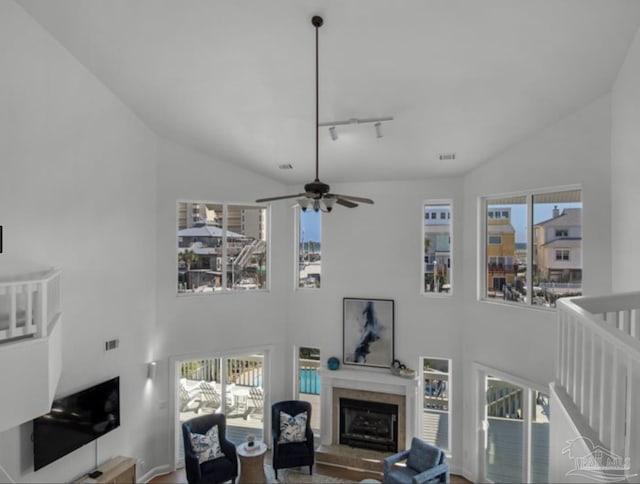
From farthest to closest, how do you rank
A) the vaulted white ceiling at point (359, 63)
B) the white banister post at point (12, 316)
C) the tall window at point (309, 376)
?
the tall window at point (309, 376) → the vaulted white ceiling at point (359, 63) → the white banister post at point (12, 316)

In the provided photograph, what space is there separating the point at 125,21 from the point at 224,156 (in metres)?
3.04

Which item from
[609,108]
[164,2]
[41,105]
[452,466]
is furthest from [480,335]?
[41,105]

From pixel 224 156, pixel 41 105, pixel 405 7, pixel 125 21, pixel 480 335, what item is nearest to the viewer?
pixel 405 7

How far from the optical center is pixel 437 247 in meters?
7.09

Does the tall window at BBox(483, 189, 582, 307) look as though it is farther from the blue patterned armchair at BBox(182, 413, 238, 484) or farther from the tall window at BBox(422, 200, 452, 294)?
the blue patterned armchair at BBox(182, 413, 238, 484)

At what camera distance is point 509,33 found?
3604 mm

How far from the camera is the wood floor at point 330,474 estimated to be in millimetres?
6371

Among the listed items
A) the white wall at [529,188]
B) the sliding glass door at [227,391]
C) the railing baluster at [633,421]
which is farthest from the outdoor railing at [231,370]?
the railing baluster at [633,421]

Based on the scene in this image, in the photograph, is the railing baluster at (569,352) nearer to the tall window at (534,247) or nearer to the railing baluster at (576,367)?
the railing baluster at (576,367)

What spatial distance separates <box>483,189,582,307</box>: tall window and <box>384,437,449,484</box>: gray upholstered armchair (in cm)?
262

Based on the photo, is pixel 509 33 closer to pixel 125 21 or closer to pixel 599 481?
pixel 599 481

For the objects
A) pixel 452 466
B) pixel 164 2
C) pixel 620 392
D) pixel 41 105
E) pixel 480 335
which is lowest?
pixel 452 466

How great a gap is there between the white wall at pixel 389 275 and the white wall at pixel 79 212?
9.79 ft

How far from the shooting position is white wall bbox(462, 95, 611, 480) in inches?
184
